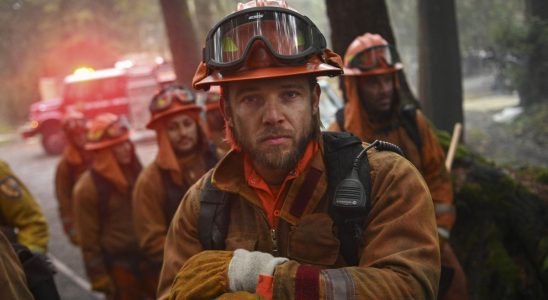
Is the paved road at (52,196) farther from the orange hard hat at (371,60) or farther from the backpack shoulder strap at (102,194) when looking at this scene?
the orange hard hat at (371,60)

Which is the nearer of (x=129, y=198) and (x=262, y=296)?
(x=262, y=296)

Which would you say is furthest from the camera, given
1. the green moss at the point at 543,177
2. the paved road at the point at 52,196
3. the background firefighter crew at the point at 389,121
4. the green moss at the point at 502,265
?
the paved road at the point at 52,196

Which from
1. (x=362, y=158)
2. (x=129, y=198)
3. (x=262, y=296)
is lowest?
(x=129, y=198)

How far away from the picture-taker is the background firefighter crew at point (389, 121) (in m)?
4.32

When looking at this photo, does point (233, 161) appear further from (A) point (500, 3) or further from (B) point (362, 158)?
(A) point (500, 3)

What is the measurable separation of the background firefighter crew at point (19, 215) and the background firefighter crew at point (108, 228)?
1.25m

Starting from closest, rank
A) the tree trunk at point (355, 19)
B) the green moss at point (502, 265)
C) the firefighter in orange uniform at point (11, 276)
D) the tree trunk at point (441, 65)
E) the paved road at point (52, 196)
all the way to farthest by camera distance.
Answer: the firefighter in orange uniform at point (11, 276) < the green moss at point (502, 265) < the tree trunk at point (355, 19) < the paved road at point (52, 196) < the tree trunk at point (441, 65)

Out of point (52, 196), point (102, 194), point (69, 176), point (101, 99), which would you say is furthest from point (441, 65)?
point (101, 99)

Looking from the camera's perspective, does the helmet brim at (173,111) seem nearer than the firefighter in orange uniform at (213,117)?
Yes

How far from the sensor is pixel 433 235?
80.7 inches

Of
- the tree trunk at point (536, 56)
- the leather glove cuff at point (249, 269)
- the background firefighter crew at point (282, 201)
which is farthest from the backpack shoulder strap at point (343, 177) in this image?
the tree trunk at point (536, 56)

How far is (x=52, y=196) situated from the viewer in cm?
1359

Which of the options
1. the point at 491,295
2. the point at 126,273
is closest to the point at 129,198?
the point at 126,273

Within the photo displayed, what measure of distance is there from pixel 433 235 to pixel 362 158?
44 cm
